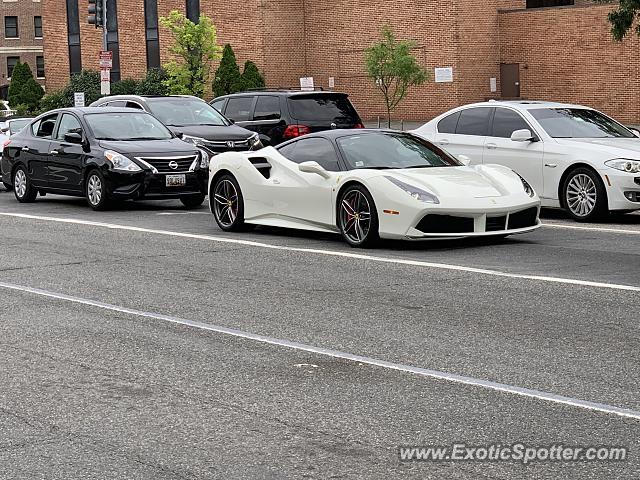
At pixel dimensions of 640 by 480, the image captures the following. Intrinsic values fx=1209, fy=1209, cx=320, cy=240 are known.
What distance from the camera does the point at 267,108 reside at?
24.1 metres

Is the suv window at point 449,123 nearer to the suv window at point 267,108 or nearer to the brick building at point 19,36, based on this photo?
the suv window at point 267,108

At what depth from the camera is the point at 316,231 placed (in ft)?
47.1

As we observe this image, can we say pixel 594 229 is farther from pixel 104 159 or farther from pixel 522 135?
pixel 104 159

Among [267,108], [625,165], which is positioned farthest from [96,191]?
[625,165]

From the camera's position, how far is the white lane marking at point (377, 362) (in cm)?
625

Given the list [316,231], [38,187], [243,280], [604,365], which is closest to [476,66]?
[38,187]

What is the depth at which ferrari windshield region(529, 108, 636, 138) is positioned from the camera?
663 inches

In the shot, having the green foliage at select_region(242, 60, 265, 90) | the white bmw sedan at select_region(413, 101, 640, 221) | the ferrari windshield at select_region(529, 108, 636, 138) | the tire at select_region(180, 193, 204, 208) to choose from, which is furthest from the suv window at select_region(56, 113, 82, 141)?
the green foliage at select_region(242, 60, 265, 90)

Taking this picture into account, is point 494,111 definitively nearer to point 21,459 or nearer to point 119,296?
point 119,296

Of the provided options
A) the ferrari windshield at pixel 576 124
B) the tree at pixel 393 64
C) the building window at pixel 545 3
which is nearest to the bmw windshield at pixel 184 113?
the ferrari windshield at pixel 576 124

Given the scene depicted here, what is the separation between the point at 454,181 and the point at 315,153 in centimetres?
190

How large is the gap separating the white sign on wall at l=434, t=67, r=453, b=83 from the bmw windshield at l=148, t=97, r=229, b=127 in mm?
25112

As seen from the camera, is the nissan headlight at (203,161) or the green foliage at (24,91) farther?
the green foliage at (24,91)

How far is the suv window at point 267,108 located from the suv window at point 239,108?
0.34 metres
